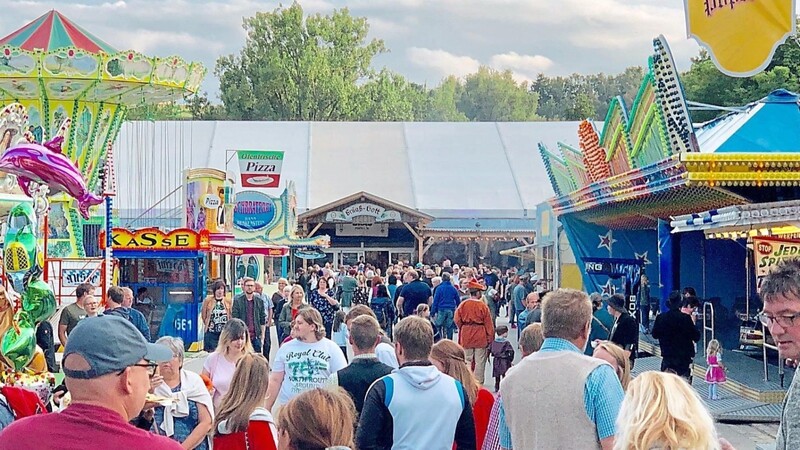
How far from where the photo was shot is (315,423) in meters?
4.00

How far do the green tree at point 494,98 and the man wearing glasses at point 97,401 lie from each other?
9157 centimetres

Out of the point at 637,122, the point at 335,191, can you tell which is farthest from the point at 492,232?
the point at 637,122

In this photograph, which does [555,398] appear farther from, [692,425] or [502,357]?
[502,357]

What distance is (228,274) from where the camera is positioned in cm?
2645

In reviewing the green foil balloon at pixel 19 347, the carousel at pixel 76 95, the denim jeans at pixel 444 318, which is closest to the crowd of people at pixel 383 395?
the green foil balloon at pixel 19 347

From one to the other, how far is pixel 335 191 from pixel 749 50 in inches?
1509

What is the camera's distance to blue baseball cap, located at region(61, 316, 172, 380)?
3.04m

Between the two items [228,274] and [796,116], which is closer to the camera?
[796,116]

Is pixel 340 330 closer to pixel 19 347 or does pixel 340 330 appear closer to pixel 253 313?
pixel 253 313

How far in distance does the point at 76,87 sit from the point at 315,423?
22.2 m

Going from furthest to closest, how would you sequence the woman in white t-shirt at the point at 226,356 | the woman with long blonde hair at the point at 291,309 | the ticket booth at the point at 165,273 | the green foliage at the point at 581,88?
the green foliage at the point at 581,88, the ticket booth at the point at 165,273, the woman with long blonde hair at the point at 291,309, the woman in white t-shirt at the point at 226,356

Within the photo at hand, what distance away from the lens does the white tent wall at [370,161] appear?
43531 millimetres

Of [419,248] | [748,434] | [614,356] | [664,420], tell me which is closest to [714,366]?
[748,434]

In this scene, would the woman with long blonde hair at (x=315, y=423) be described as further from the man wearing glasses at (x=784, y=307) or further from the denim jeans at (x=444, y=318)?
the denim jeans at (x=444, y=318)
